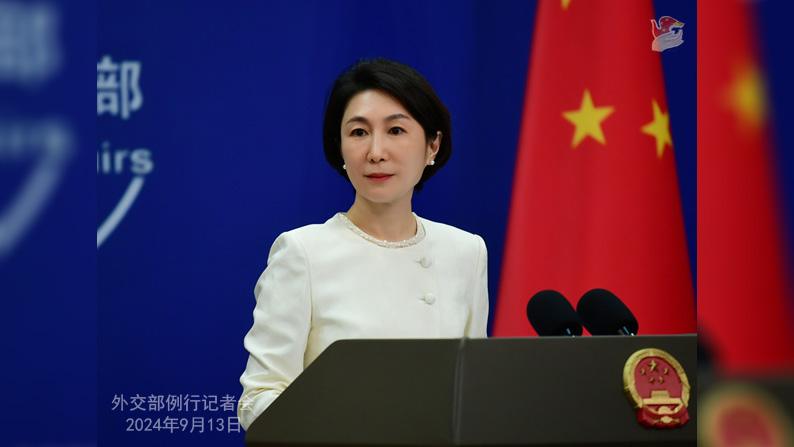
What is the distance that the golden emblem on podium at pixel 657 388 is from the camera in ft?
3.13

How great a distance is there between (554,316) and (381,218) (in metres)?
0.57

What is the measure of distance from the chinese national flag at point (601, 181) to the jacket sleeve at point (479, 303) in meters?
0.58

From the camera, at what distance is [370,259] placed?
167 centimetres

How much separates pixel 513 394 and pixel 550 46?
175cm

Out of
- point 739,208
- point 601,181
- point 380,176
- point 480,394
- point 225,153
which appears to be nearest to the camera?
point 739,208

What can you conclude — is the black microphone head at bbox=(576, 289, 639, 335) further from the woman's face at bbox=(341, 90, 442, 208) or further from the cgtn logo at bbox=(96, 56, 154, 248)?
the cgtn logo at bbox=(96, 56, 154, 248)

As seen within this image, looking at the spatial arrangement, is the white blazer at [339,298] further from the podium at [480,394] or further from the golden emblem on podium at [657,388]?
the golden emblem on podium at [657,388]

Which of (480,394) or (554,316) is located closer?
(480,394)

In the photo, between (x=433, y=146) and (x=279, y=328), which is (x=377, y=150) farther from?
(x=279, y=328)

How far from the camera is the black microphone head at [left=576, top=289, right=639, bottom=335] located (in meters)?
1.21

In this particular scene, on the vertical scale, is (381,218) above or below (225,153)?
below

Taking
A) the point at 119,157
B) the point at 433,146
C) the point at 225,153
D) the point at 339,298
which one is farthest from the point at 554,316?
the point at 119,157

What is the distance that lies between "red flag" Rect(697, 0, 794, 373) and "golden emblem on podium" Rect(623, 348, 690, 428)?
0.82m

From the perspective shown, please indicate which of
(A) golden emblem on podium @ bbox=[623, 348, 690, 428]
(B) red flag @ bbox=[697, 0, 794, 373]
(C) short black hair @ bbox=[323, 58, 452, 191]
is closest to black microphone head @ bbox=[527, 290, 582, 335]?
(A) golden emblem on podium @ bbox=[623, 348, 690, 428]
